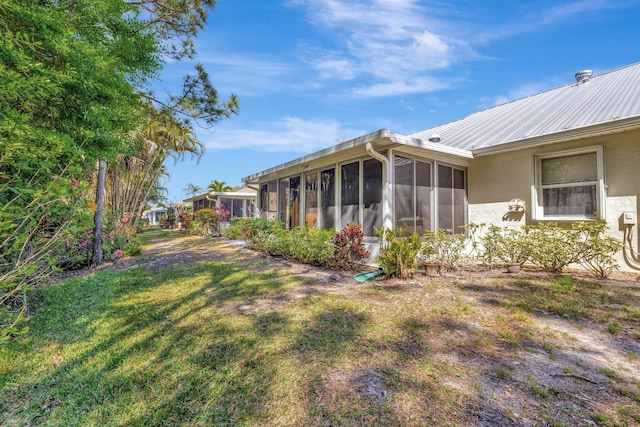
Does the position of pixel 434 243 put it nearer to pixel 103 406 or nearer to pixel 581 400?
pixel 581 400

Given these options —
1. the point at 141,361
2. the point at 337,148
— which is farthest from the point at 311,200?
the point at 141,361

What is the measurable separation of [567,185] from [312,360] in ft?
22.6

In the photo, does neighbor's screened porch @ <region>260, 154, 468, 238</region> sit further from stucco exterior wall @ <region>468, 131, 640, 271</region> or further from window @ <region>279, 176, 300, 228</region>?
window @ <region>279, 176, 300, 228</region>

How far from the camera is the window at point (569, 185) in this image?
5.66 metres

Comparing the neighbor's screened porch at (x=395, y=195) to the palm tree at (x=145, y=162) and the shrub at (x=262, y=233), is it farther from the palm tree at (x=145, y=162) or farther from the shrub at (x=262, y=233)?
the palm tree at (x=145, y=162)

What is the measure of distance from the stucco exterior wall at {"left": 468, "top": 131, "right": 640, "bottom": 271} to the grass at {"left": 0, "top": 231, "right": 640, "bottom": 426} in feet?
6.22

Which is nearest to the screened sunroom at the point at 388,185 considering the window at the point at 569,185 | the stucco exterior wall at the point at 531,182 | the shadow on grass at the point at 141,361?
the stucco exterior wall at the point at 531,182

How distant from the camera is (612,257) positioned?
5391mm

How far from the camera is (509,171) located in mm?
6820

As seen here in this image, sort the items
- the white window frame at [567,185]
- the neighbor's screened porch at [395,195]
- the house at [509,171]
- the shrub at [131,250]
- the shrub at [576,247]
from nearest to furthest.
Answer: the shrub at [576,247] < the house at [509,171] < the white window frame at [567,185] < the neighbor's screened porch at [395,195] < the shrub at [131,250]

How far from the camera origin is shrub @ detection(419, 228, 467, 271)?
232 inches

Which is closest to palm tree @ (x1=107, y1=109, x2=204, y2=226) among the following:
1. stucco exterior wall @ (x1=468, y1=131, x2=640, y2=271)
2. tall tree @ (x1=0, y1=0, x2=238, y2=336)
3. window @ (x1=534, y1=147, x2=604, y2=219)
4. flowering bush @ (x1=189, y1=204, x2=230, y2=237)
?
flowering bush @ (x1=189, y1=204, x2=230, y2=237)

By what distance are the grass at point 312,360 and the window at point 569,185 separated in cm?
221

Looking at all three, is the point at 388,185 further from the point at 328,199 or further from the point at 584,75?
the point at 584,75
